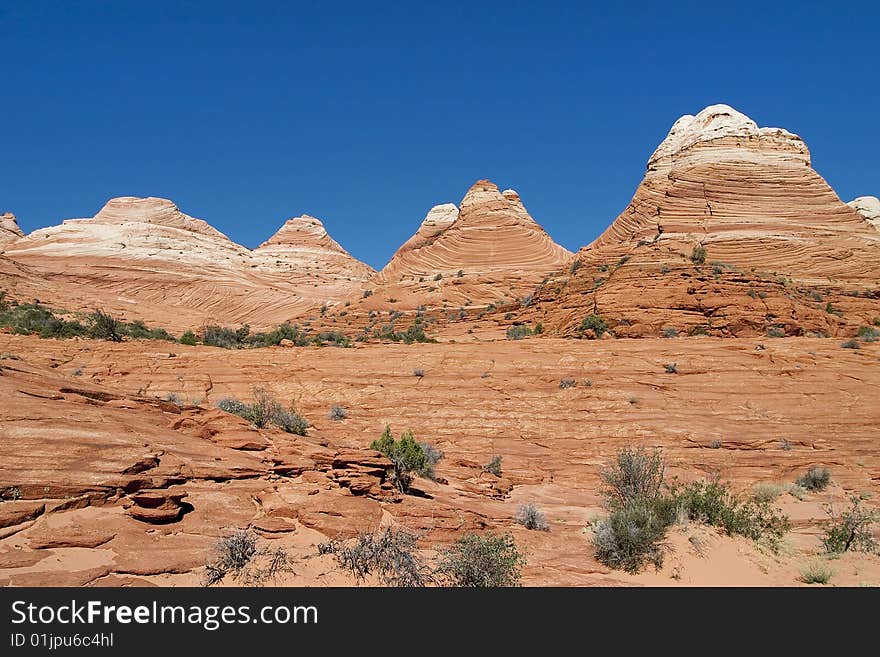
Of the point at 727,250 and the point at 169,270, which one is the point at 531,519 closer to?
the point at 727,250

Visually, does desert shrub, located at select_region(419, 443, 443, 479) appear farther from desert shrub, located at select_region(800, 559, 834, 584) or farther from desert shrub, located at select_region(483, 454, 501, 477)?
desert shrub, located at select_region(800, 559, 834, 584)

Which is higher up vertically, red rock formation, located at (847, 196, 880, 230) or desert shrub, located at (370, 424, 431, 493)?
A: red rock formation, located at (847, 196, 880, 230)

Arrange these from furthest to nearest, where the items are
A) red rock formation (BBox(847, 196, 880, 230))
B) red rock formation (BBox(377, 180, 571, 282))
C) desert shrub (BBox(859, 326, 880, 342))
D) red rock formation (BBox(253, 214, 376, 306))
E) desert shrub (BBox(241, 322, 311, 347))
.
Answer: red rock formation (BBox(253, 214, 376, 306)) → red rock formation (BBox(377, 180, 571, 282)) → red rock formation (BBox(847, 196, 880, 230)) → desert shrub (BBox(241, 322, 311, 347)) → desert shrub (BBox(859, 326, 880, 342))

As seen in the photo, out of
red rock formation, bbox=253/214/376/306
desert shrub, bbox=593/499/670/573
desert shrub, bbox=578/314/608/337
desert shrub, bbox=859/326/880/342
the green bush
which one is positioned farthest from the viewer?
red rock formation, bbox=253/214/376/306

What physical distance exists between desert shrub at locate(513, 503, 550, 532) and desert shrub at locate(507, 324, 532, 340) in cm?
1584

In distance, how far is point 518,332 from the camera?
2494 cm

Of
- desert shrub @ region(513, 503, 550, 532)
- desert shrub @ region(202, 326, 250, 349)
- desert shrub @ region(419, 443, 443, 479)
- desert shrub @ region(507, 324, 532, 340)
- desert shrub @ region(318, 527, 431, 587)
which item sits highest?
desert shrub @ region(507, 324, 532, 340)

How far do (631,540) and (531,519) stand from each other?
69.1 inches

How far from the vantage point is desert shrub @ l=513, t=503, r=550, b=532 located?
8242 millimetres

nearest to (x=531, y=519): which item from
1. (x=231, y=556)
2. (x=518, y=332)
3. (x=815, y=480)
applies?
(x=231, y=556)

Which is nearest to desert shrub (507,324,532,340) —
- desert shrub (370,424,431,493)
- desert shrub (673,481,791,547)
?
desert shrub (370,424,431,493)

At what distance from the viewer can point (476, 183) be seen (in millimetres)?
56500
